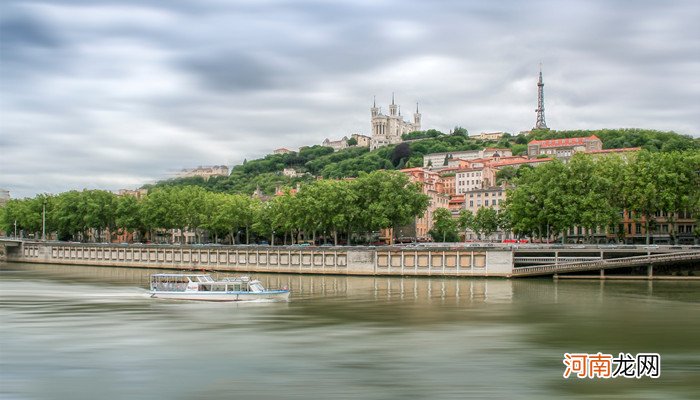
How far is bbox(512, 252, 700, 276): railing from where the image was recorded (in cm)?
7688

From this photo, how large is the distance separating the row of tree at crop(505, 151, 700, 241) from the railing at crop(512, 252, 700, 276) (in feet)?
39.3

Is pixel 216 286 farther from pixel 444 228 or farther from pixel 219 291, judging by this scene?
pixel 444 228

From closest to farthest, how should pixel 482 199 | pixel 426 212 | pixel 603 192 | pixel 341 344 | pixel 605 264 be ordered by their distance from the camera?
pixel 341 344, pixel 605 264, pixel 603 192, pixel 426 212, pixel 482 199

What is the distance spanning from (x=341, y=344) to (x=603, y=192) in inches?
2778

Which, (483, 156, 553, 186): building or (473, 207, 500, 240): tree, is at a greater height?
(483, 156, 553, 186): building

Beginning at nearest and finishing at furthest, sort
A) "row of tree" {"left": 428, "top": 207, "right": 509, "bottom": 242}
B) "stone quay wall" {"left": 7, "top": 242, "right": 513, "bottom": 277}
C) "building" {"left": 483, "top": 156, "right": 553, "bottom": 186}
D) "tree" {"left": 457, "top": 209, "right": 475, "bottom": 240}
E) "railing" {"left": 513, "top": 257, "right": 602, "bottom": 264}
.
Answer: "railing" {"left": 513, "top": 257, "right": 602, "bottom": 264}, "stone quay wall" {"left": 7, "top": 242, "right": 513, "bottom": 277}, "row of tree" {"left": 428, "top": 207, "right": 509, "bottom": 242}, "tree" {"left": 457, "top": 209, "right": 475, "bottom": 240}, "building" {"left": 483, "top": 156, "right": 553, "bottom": 186}

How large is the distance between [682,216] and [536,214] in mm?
32819

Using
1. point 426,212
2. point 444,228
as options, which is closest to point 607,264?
Result: point 444,228

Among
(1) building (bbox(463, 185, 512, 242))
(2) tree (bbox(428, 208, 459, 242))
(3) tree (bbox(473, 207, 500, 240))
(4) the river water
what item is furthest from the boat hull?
(1) building (bbox(463, 185, 512, 242))

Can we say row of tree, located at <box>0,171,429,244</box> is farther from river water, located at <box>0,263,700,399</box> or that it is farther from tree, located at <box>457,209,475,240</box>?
river water, located at <box>0,263,700,399</box>

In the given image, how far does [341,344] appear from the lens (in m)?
35.8

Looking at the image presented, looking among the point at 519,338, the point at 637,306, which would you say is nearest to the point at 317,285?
the point at 637,306

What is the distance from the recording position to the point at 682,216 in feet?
368

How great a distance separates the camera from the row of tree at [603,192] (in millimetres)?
91188
